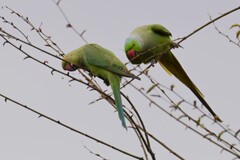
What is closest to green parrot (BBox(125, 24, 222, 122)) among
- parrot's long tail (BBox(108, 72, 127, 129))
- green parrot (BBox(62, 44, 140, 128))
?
green parrot (BBox(62, 44, 140, 128))

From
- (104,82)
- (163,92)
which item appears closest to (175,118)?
(163,92)

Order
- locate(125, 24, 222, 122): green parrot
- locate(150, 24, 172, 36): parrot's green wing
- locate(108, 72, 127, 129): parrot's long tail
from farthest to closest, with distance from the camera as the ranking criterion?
locate(150, 24, 172, 36): parrot's green wing → locate(125, 24, 222, 122): green parrot → locate(108, 72, 127, 129): parrot's long tail

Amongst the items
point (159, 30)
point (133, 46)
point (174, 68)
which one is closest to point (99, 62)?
point (133, 46)

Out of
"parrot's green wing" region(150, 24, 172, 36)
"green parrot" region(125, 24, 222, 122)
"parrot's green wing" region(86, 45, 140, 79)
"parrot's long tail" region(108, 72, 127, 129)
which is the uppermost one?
"parrot's green wing" region(150, 24, 172, 36)

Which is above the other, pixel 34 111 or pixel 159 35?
pixel 159 35

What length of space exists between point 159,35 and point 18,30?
238cm

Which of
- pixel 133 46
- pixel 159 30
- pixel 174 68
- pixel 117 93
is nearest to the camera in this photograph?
pixel 117 93

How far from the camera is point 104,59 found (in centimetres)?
346

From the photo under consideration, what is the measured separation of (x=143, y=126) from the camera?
1738mm

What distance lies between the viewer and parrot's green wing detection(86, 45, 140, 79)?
3.27m

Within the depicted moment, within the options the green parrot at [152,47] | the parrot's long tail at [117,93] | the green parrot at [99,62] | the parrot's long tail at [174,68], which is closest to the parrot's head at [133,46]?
the green parrot at [152,47]

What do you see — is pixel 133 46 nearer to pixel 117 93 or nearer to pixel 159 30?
pixel 159 30

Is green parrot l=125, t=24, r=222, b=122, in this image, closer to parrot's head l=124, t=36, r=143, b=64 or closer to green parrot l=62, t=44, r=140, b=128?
parrot's head l=124, t=36, r=143, b=64

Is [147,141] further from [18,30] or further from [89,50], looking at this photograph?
[89,50]
